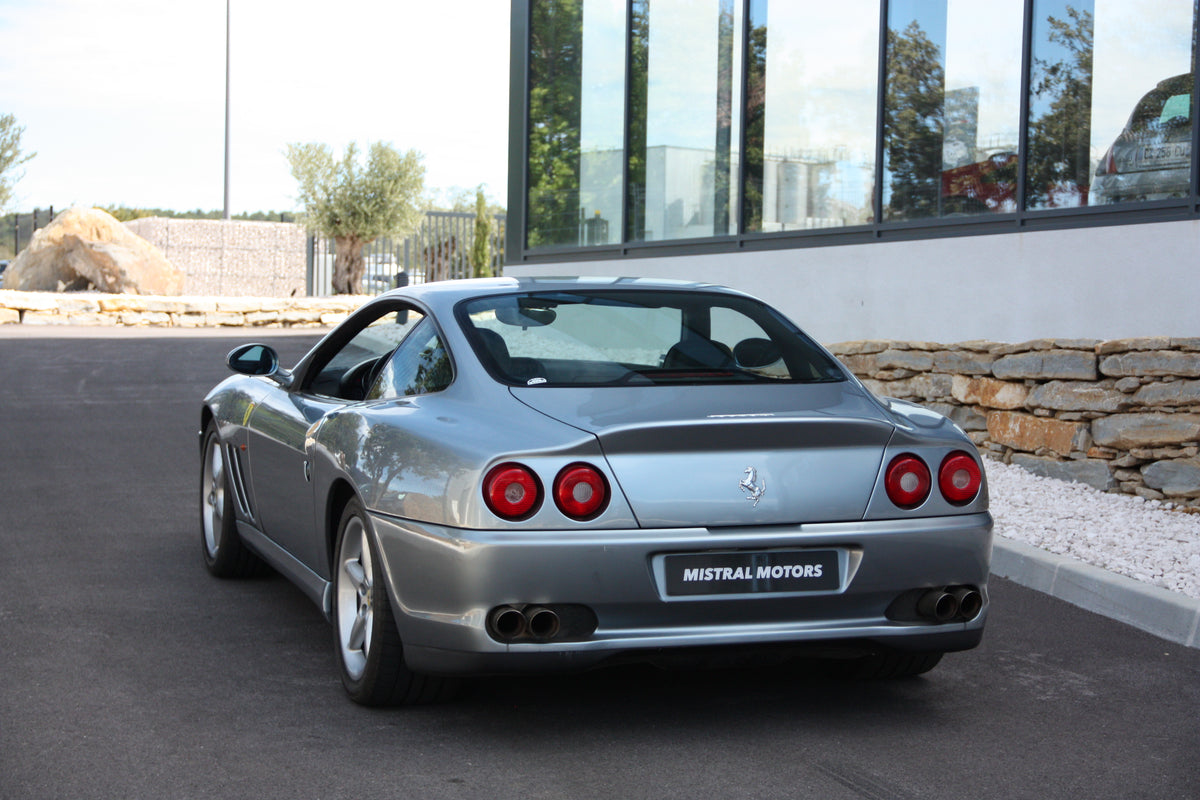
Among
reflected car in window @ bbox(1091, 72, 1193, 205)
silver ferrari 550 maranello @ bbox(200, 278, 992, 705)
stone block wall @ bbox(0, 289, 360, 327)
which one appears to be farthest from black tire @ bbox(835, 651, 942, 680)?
stone block wall @ bbox(0, 289, 360, 327)

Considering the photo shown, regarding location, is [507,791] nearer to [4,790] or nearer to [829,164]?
[4,790]

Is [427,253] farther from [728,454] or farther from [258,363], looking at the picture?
[728,454]

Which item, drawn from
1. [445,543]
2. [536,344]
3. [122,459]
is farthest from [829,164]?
[445,543]

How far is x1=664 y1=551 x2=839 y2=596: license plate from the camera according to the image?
3.88m

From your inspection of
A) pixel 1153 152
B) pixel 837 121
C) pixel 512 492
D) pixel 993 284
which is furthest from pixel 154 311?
pixel 512 492

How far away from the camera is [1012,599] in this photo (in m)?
6.30

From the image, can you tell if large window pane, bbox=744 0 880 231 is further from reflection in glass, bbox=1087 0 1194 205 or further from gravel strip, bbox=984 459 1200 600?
gravel strip, bbox=984 459 1200 600

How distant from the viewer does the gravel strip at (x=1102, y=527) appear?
6.46 meters

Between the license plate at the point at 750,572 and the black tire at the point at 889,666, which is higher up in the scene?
→ the license plate at the point at 750,572

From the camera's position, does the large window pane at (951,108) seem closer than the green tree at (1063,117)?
No

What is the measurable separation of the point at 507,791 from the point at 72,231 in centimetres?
2843

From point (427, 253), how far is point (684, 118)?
22.1m

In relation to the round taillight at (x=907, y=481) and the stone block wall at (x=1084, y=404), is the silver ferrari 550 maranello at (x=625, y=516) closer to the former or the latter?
the round taillight at (x=907, y=481)

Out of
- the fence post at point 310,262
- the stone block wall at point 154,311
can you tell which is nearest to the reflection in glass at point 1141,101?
the stone block wall at point 154,311
